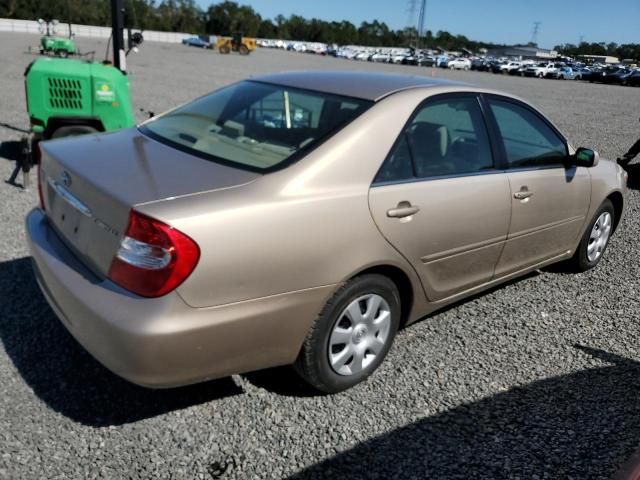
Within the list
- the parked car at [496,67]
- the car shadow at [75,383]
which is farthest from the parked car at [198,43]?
the car shadow at [75,383]

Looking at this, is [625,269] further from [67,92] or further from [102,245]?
[67,92]

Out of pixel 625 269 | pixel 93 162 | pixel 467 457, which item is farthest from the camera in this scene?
pixel 625 269

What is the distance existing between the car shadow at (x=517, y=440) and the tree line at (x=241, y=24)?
64375 mm

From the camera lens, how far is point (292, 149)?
2854mm

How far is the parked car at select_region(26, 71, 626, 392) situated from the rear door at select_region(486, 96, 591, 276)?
0.07ft

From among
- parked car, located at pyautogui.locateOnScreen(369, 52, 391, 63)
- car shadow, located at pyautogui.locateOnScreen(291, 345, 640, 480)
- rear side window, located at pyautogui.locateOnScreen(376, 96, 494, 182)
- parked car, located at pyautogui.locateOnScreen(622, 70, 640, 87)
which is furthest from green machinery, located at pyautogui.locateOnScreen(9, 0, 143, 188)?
parked car, located at pyautogui.locateOnScreen(369, 52, 391, 63)

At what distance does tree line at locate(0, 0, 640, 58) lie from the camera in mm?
75875

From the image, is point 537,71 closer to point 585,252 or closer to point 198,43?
point 198,43

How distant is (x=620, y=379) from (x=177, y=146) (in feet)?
9.45

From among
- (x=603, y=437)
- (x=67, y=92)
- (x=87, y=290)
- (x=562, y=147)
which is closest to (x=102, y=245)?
(x=87, y=290)

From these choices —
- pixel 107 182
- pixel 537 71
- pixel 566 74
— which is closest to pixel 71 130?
pixel 107 182

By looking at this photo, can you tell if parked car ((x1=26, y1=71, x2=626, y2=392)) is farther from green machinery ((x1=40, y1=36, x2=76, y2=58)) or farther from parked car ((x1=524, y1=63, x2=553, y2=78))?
parked car ((x1=524, y1=63, x2=553, y2=78))

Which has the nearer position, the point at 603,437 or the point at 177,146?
the point at 603,437

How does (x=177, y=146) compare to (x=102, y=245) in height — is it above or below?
above
